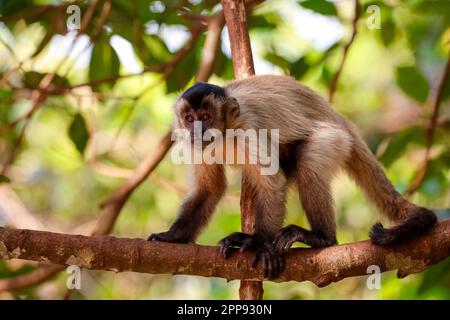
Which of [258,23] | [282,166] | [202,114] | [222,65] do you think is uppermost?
[258,23]

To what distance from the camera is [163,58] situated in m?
8.17

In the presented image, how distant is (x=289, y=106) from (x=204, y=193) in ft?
3.91

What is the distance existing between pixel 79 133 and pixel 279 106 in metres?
2.27

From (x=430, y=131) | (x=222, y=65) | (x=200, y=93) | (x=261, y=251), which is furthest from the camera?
(x=222, y=65)

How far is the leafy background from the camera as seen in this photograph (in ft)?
24.1

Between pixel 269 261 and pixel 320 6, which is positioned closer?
pixel 269 261

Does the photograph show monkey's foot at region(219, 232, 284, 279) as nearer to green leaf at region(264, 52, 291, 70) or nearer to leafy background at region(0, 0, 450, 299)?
leafy background at region(0, 0, 450, 299)

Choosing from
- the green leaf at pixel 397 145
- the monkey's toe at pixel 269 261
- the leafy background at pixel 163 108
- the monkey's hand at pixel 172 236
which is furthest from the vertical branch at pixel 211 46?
the monkey's toe at pixel 269 261

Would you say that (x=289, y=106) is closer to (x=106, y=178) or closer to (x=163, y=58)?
(x=163, y=58)

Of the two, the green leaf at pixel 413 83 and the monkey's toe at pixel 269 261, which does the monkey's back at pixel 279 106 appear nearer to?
the monkey's toe at pixel 269 261

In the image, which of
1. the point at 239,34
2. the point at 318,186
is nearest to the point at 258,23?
the point at 239,34

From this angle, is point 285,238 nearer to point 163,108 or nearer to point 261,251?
point 261,251

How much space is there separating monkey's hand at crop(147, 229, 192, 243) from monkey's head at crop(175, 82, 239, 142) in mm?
904

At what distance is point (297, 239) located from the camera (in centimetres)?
549
